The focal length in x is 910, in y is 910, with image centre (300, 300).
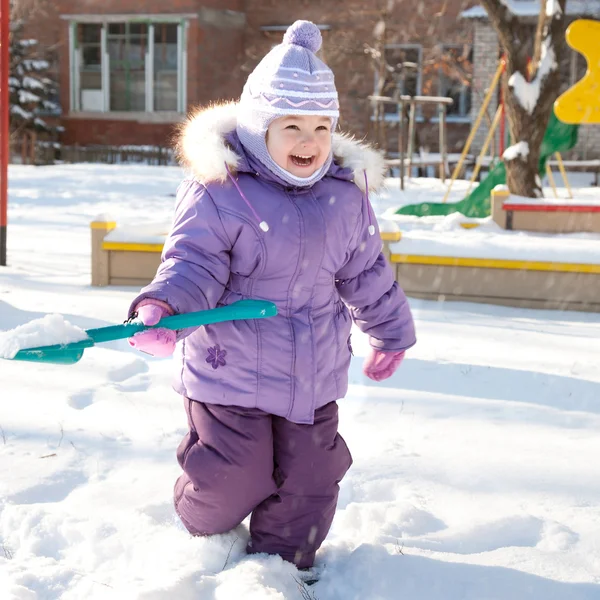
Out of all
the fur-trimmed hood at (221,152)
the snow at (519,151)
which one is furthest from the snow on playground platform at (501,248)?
the snow at (519,151)

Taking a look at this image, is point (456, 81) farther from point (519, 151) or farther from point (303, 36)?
point (303, 36)

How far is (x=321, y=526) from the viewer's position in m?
2.41

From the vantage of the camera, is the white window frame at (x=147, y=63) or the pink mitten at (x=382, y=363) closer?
the pink mitten at (x=382, y=363)

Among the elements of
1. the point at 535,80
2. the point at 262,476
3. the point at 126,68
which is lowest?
the point at 262,476

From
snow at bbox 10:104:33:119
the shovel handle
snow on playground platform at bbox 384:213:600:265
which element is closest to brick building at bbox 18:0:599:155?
snow at bbox 10:104:33:119

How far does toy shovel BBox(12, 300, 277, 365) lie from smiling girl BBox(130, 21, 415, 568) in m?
0.17

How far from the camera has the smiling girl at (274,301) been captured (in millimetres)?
2301

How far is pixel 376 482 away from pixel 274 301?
0.89m

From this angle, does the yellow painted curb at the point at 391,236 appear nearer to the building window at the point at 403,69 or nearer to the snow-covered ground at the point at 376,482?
the snow-covered ground at the point at 376,482

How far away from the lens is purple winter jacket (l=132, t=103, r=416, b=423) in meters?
2.28

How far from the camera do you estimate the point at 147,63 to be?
71.6ft

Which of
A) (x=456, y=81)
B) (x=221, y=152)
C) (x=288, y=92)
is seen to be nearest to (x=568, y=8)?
(x=456, y=81)

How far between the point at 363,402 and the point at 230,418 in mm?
1584

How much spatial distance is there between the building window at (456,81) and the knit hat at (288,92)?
17656 millimetres
